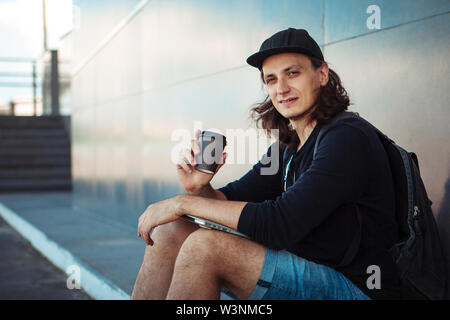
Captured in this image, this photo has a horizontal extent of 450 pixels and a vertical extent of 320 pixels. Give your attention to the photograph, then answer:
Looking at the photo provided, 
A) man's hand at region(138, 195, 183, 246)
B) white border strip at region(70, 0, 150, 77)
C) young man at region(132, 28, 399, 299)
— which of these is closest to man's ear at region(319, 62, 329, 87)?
young man at region(132, 28, 399, 299)

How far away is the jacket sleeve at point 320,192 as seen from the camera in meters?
1.74

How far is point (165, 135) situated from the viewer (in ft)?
17.6

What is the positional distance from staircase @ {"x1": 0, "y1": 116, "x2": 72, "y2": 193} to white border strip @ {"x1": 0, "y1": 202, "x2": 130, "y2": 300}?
4.47 metres

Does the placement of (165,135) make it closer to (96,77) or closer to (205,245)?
(96,77)

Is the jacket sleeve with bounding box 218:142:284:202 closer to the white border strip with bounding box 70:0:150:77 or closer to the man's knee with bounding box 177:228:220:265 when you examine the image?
the man's knee with bounding box 177:228:220:265

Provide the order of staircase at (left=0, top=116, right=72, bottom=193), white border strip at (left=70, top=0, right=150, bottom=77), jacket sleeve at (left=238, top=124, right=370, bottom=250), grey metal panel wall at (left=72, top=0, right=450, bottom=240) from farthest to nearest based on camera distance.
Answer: staircase at (left=0, top=116, right=72, bottom=193) < white border strip at (left=70, top=0, right=150, bottom=77) < grey metal panel wall at (left=72, top=0, right=450, bottom=240) < jacket sleeve at (left=238, top=124, right=370, bottom=250)

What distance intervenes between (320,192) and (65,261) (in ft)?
11.9

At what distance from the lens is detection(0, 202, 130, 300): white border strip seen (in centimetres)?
356

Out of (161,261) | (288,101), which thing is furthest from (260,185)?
(161,261)

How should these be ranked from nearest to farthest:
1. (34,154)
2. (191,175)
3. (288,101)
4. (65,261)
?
(288,101)
(191,175)
(65,261)
(34,154)

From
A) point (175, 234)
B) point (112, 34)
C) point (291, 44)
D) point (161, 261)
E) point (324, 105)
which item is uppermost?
point (112, 34)

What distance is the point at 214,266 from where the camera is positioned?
1775 mm

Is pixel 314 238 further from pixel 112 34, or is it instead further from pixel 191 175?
pixel 112 34

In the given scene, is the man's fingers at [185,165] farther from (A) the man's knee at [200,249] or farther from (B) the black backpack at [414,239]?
(B) the black backpack at [414,239]
